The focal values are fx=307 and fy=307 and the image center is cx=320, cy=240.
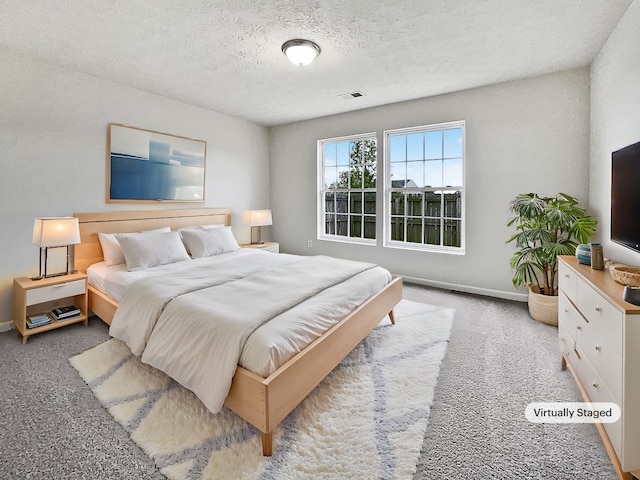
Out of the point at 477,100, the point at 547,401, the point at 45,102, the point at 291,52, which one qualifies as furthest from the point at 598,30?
the point at 45,102

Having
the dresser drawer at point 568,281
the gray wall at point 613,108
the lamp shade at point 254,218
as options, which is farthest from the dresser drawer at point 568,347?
the lamp shade at point 254,218

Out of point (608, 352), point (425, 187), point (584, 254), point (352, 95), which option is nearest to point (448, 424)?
point (608, 352)

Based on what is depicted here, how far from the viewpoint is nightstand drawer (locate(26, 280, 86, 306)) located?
108 inches

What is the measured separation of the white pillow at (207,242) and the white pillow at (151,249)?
0.17 meters

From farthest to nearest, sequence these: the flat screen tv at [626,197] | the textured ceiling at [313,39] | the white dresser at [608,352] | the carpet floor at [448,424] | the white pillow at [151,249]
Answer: the white pillow at [151,249] < the textured ceiling at [313,39] < the flat screen tv at [626,197] < the carpet floor at [448,424] < the white dresser at [608,352]

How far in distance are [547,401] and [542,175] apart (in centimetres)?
260

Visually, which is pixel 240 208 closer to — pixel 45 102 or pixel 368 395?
pixel 45 102

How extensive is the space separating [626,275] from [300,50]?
2.79m

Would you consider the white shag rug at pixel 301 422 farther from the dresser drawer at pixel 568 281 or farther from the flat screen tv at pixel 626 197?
the flat screen tv at pixel 626 197

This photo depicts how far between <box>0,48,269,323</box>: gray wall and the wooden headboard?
0.13 metres

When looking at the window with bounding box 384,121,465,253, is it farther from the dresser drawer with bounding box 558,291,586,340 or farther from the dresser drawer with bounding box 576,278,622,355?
the dresser drawer with bounding box 576,278,622,355

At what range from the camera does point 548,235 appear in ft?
9.92

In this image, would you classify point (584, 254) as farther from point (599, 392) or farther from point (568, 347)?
point (599, 392)

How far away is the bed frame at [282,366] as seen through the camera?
1.51 meters
